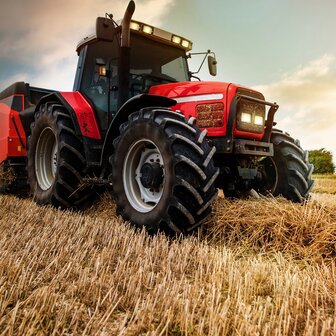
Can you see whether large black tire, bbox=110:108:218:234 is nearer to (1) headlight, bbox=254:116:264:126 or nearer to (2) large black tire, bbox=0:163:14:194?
(1) headlight, bbox=254:116:264:126

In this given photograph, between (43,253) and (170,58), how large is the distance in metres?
3.24

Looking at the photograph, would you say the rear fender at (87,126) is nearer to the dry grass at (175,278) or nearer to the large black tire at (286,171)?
the dry grass at (175,278)

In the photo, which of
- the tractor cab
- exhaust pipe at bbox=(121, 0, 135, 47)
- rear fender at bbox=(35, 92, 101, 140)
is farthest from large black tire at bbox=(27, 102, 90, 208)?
exhaust pipe at bbox=(121, 0, 135, 47)

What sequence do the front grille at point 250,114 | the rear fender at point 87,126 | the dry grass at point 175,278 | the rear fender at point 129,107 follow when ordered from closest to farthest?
the dry grass at point 175,278 → the rear fender at point 129,107 → the front grille at point 250,114 → the rear fender at point 87,126

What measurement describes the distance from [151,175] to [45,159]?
2.58 meters

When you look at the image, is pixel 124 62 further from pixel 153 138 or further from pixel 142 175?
pixel 142 175

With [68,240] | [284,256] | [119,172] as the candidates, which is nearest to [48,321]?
[68,240]

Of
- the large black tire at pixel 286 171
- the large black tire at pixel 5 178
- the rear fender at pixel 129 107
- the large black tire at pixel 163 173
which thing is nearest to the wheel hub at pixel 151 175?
the large black tire at pixel 163 173

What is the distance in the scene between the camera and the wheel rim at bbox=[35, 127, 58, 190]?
5570mm

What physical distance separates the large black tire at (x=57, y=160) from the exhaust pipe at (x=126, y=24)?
51.5 inches

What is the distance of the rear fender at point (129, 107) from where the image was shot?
3.93 metres

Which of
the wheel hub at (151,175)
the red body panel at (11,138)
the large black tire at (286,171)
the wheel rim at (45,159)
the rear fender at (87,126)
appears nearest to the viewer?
the wheel hub at (151,175)

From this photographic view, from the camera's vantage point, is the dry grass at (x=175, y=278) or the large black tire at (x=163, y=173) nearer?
the dry grass at (x=175, y=278)

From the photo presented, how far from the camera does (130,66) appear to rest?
15.4 feet
